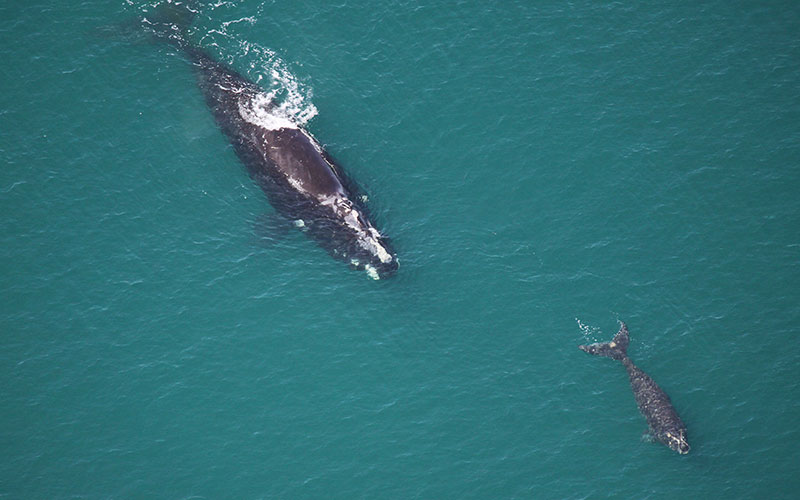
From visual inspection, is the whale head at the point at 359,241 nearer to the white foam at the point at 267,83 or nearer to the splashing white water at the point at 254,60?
the white foam at the point at 267,83

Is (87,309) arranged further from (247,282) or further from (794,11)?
(794,11)

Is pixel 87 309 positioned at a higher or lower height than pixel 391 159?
lower

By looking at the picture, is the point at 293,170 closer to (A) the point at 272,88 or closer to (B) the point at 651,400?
(A) the point at 272,88

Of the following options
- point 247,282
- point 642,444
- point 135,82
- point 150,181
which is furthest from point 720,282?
point 135,82

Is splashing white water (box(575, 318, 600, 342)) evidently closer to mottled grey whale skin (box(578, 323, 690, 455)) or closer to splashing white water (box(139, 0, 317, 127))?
mottled grey whale skin (box(578, 323, 690, 455))

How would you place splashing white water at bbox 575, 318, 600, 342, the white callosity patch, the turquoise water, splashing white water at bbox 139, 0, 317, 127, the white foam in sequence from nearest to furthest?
1. the turquoise water
2. splashing white water at bbox 575, 318, 600, 342
3. the white callosity patch
4. the white foam
5. splashing white water at bbox 139, 0, 317, 127

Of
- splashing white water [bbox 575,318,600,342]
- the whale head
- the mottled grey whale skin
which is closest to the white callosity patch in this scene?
the whale head

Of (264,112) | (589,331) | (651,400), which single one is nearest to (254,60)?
(264,112)

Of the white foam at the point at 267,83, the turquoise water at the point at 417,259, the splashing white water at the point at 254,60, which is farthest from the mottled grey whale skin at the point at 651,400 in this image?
the splashing white water at the point at 254,60
